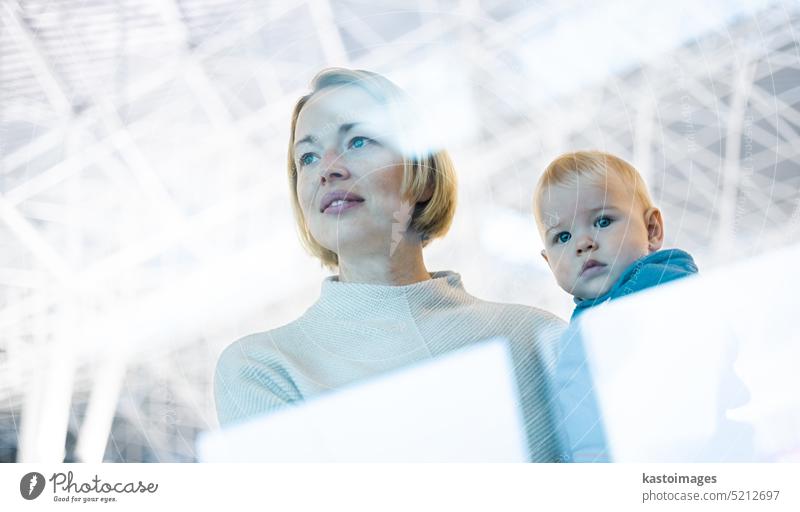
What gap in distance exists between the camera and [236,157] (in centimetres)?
103

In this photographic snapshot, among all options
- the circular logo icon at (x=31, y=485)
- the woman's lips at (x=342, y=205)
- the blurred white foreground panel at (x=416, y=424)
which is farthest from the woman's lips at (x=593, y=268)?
the circular logo icon at (x=31, y=485)

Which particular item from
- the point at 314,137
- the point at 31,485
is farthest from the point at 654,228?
the point at 31,485

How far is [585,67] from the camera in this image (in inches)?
41.6

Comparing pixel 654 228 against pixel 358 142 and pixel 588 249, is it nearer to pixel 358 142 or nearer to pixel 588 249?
pixel 588 249

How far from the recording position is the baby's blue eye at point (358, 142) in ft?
3.24

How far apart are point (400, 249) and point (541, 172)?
0.57 feet

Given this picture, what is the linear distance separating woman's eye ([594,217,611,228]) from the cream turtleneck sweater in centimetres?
11

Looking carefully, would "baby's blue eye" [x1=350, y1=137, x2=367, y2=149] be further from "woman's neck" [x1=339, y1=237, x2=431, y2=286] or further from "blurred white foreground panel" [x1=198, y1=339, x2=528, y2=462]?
"blurred white foreground panel" [x1=198, y1=339, x2=528, y2=462]

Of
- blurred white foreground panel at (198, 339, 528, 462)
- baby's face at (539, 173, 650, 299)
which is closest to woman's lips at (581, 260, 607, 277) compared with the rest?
baby's face at (539, 173, 650, 299)

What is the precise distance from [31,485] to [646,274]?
0.71 metres

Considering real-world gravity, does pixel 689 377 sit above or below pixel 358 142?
below

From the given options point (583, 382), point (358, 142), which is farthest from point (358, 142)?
point (583, 382)

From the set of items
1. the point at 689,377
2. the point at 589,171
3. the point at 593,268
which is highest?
the point at 589,171

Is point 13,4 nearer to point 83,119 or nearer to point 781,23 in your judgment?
point 83,119
